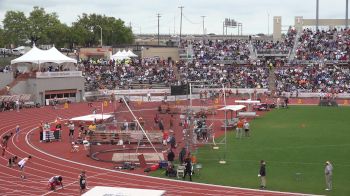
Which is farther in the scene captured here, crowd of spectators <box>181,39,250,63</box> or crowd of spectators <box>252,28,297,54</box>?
crowd of spectators <box>252,28,297,54</box>

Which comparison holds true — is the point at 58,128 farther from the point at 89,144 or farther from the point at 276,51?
the point at 276,51

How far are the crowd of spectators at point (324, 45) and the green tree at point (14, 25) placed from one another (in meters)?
49.1

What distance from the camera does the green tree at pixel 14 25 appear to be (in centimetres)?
9994

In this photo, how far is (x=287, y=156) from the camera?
90.9 feet

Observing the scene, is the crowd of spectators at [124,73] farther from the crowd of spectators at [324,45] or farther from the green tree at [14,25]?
the green tree at [14,25]

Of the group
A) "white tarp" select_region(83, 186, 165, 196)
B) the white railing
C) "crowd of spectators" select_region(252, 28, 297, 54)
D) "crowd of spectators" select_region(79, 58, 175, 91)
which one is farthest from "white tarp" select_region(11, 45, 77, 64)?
"white tarp" select_region(83, 186, 165, 196)

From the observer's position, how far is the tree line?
100500 mm

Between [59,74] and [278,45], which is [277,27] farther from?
[59,74]

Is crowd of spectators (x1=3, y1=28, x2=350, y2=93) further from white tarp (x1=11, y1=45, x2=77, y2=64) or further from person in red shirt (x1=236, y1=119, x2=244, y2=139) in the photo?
person in red shirt (x1=236, y1=119, x2=244, y2=139)

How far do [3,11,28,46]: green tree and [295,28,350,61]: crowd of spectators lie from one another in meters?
49.1

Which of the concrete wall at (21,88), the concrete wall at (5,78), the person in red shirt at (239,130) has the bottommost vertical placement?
the person in red shirt at (239,130)

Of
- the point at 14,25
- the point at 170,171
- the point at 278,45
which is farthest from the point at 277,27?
the point at 170,171

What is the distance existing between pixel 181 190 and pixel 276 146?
34.6ft

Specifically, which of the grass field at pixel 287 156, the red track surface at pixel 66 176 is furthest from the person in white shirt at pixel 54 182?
the grass field at pixel 287 156
